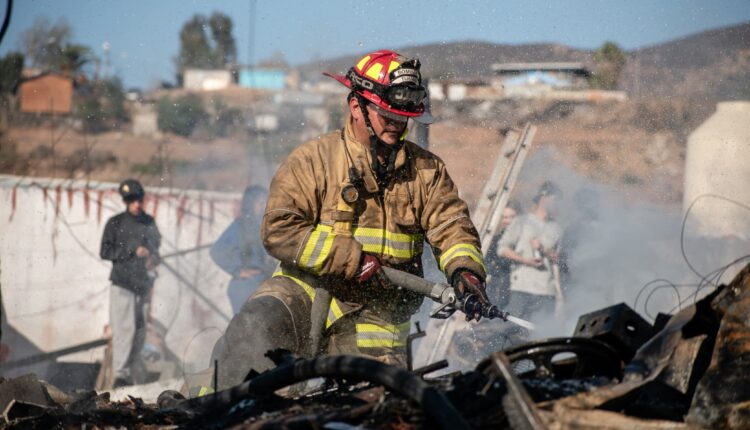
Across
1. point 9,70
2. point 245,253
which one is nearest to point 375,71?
point 245,253

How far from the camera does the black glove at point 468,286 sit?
13.7 ft

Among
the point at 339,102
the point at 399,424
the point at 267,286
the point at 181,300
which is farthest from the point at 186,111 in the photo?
the point at 399,424

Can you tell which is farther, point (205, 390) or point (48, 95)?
point (48, 95)

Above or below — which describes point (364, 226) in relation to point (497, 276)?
above

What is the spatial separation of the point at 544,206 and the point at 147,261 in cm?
446

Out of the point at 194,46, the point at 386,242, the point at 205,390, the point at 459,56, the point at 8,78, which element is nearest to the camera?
the point at 205,390

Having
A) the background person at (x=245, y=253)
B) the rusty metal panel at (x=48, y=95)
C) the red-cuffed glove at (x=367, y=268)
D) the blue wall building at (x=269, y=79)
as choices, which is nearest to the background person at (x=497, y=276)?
the background person at (x=245, y=253)

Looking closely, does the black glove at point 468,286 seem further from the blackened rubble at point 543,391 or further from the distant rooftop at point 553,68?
the distant rooftop at point 553,68

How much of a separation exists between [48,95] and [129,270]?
2016cm

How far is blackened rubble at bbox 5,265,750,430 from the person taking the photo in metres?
2.44

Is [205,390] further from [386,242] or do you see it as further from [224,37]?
[224,37]

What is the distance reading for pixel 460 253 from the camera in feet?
14.5

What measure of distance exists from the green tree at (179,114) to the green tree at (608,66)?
14131 millimetres

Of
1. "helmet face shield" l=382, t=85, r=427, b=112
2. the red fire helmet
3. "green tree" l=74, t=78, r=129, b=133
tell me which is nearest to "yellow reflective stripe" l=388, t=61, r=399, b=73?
the red fire helmet
